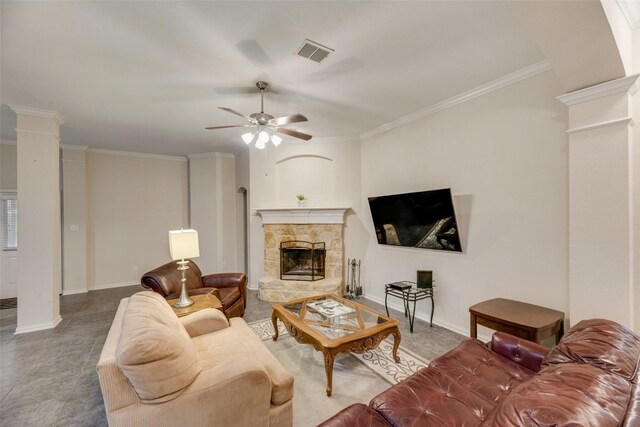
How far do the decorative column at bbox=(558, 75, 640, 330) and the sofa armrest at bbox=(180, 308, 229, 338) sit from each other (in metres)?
2.85

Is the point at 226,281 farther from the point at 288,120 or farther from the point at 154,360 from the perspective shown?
the point at 154,360

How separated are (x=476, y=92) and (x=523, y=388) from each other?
2.97m

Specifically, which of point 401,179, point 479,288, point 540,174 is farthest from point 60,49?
point 479,288

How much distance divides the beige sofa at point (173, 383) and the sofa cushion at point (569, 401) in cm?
115

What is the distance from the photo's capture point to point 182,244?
104 inches

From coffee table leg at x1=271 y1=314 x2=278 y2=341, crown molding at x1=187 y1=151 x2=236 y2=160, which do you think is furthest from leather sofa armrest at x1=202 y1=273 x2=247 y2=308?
crown molding at x1=187 y1=151 x2=236 y2=160

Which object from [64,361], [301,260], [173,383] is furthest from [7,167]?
[173,383]

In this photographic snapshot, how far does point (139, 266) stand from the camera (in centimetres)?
573

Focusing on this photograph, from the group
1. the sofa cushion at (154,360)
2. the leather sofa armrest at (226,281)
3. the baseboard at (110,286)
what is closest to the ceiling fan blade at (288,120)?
the sofa cushion at (154,360)

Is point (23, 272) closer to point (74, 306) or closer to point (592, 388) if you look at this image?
point (74, 306)

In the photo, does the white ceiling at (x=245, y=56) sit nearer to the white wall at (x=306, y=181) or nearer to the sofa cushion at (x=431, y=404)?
the white wall at (x=306, y=181)

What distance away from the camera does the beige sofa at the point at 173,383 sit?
4.22ft

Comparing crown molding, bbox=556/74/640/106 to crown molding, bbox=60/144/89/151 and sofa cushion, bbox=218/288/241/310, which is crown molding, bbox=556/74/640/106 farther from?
crown molding, bbox=60/144/89/151

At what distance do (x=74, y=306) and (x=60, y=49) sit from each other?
3892 mm
